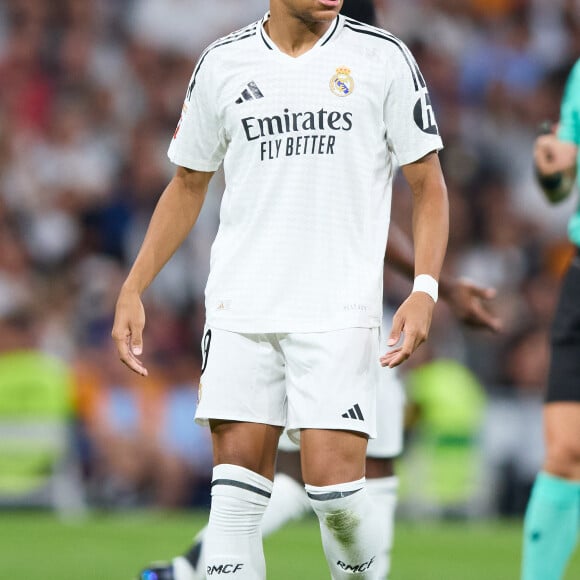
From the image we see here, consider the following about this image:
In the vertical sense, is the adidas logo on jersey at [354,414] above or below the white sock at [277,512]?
above

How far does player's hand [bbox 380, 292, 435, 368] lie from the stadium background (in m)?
4.85

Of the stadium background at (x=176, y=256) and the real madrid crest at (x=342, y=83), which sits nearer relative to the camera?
the real madrid crest at (x=342, y=83)

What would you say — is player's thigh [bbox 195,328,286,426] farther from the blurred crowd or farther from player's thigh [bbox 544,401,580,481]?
the blurred crowd

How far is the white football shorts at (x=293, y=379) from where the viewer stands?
4059 mm

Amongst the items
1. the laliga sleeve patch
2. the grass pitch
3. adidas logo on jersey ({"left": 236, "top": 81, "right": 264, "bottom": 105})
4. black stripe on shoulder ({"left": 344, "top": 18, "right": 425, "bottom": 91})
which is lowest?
the grass pitch

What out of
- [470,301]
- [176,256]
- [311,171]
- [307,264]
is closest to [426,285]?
[307,264]

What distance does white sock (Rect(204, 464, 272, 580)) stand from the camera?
161 inches

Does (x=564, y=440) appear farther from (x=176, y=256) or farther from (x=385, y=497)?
(x=176, y=256)

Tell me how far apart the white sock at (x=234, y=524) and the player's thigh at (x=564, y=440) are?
1.27 metres

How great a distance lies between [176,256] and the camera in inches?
432

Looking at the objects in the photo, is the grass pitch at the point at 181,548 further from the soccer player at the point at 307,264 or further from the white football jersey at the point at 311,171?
the white football jersey at the point at 311,171

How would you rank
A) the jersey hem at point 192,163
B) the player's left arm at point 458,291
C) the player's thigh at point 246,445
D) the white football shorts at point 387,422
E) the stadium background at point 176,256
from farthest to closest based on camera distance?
the stadium background at point 176,256, the white football shorts at point 387,422, the player's left arm at point 458,291, the jersey hem at point 192,163, the player's thigh at point 246,445

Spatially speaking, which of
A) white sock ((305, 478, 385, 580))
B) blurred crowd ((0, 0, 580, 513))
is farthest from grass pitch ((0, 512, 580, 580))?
white sock ((305, 478, 385, 580))

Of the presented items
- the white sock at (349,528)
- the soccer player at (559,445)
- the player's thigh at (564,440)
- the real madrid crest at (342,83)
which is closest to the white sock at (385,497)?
the soccer player at (559,445)
